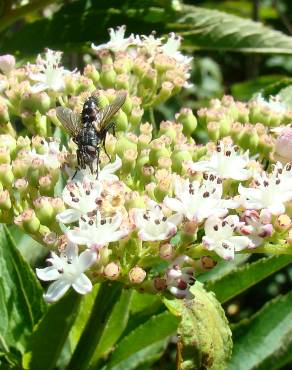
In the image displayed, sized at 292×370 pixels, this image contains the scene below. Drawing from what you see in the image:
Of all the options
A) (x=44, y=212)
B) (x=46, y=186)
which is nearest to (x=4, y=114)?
(x=46, y=186)

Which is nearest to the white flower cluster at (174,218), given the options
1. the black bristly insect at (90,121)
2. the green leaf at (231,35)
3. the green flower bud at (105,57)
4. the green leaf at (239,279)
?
the black bristly insect at (90,121)

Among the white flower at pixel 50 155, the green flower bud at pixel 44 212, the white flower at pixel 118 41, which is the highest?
the white flower at pixel 118 41

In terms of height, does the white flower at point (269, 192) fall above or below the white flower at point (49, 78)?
below

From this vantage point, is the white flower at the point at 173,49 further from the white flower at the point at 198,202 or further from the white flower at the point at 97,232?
the white flower at the point at 97,232

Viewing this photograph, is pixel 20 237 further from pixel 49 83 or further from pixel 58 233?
pixel 58 233

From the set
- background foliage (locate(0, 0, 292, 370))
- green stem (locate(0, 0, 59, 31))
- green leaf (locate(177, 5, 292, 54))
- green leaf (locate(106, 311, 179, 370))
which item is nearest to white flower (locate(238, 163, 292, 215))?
background foliage (locate(0, 0, 292, 370))

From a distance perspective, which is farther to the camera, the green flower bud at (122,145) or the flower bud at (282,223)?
the green flower bud at (122,145)

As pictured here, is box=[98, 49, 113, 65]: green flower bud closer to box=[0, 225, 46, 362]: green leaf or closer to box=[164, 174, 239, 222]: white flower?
box=[0, 225, 46, 362]: green leaf
